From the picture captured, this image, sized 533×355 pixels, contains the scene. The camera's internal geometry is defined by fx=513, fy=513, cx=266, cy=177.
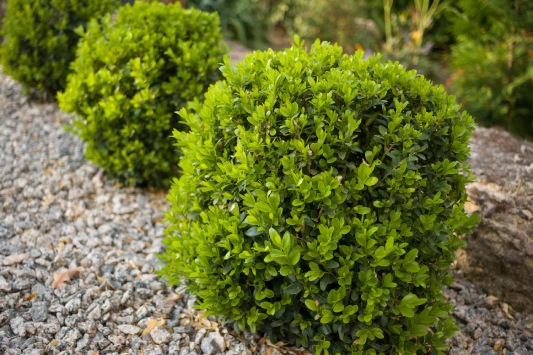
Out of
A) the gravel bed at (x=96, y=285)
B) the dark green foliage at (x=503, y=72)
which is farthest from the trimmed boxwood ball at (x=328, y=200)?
the dark green foliage at (x=503, y=72)

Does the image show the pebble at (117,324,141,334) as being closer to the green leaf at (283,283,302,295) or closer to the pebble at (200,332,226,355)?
the pebble at (200,332,226,355)

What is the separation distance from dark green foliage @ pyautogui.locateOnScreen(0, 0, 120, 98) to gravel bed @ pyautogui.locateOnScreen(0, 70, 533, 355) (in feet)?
3.05

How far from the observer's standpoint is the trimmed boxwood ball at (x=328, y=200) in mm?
2053

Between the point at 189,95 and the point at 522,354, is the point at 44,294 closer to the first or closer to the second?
the point at 189,95

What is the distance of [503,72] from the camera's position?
17.9 feet

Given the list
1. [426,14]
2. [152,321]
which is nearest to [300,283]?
[152,321]

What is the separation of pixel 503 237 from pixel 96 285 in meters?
2.29

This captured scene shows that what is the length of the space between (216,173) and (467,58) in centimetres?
432

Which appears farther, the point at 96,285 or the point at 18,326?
the point at 96,285

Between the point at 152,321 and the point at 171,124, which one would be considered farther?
the point at 171,124

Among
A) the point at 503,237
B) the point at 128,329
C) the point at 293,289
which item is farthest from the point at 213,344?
the point at 503,237

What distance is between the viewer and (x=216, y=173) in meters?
2.27

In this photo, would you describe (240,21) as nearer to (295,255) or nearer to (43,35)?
(43,35)

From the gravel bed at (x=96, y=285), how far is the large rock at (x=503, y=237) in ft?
0.30
